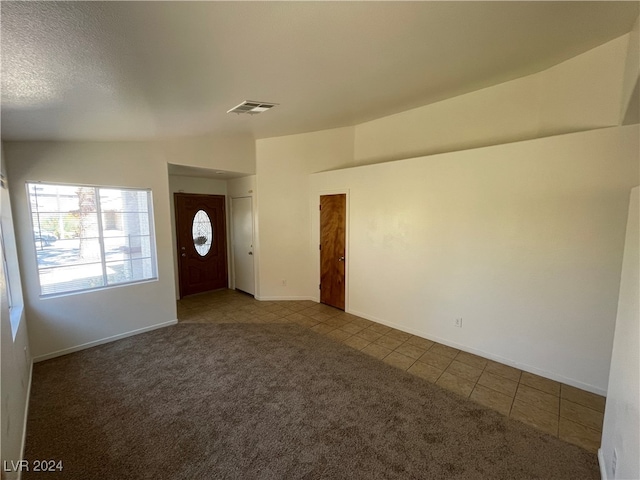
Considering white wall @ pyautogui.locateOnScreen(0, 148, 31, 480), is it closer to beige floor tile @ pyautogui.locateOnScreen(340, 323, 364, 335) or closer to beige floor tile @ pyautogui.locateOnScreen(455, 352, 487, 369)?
beige floor tile @ pyautogui.locateOnScreen(340, 323, 364, 335)

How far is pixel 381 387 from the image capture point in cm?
263

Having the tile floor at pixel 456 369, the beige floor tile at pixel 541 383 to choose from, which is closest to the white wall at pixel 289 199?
the tile floor at pixel 456 369

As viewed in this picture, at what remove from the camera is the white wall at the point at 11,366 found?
1.59 metres

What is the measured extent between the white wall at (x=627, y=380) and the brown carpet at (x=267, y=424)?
43 centimetres

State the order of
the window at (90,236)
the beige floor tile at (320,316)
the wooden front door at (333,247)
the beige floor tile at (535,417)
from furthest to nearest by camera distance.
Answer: the wooden front door at (333,247)
the beige floor tile at (320,316)
the window at (90,236)
the beige floor tile at (535,417)

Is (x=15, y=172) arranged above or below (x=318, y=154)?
below

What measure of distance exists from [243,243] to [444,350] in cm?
Result: 421

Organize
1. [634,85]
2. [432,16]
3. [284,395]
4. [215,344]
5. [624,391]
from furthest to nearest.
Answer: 1. [215,344]
2. [284,395]
3. [634,85]
4. [432,16]
5. [624,391]

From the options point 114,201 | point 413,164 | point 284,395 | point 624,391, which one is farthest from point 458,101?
point 114,201

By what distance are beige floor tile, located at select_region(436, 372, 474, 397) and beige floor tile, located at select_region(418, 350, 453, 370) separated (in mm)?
175

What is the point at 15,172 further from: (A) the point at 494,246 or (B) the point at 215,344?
(A) the point at 494,246

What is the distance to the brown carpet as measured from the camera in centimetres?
181

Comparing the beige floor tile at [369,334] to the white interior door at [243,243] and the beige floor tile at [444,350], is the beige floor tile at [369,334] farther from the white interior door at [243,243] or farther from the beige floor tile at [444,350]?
the white interior door at [243,243]

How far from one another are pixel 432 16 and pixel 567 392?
136 inches
